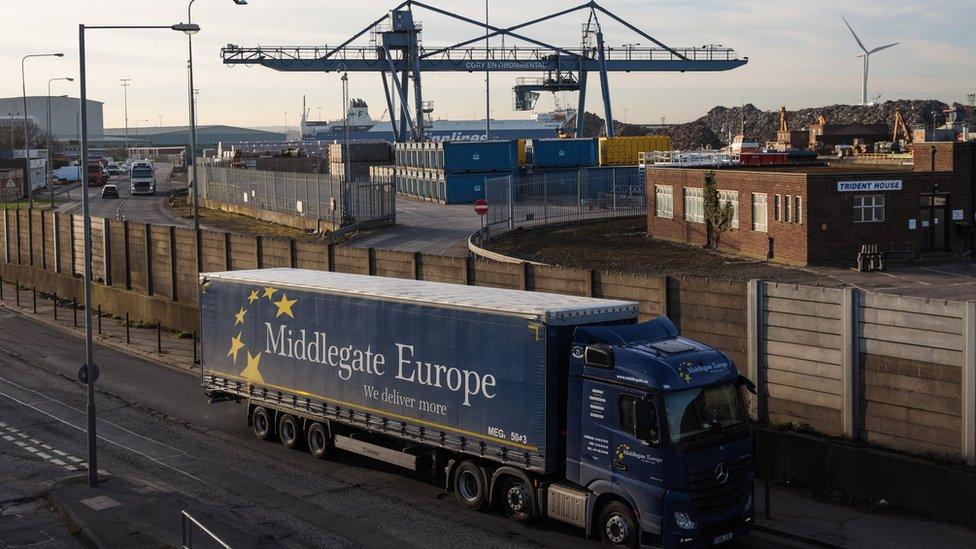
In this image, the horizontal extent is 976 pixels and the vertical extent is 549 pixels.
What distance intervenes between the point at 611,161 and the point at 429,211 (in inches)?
722

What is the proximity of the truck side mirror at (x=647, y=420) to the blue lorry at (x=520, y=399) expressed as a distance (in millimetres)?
15

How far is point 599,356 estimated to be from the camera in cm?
1509

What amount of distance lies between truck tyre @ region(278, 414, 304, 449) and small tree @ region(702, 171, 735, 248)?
108 feet

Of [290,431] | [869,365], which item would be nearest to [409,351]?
[290,431]

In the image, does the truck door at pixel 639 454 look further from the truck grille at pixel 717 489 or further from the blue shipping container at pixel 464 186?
the blue shipping container at pixel 464 186

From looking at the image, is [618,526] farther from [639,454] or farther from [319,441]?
[319,441]

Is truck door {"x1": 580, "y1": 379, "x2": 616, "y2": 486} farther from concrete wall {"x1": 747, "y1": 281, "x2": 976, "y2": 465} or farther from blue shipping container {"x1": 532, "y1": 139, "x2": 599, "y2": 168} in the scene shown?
blue shipping container {"x1": 532, "y1": 139, "x2": 599, "y2": 168}

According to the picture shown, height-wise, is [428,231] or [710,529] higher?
[428,231]

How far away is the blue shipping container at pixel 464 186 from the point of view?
78.2m

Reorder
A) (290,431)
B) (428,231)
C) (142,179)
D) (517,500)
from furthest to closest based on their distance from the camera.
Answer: (142,179)
(428,231)
(290,431)
(517,500)

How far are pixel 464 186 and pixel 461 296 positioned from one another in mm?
61026

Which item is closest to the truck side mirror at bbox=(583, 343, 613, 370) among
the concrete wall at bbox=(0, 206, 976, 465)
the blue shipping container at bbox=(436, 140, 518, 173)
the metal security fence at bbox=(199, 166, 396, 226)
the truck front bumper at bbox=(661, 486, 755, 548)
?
the truck front bumper at bbox=(661, 486, 755, 548)

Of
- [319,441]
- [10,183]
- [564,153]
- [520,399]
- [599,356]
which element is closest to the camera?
[599,356]

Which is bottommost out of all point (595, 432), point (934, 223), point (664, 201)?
point (595, 432)
